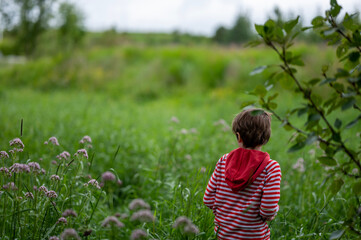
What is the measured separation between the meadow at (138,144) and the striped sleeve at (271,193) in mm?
460

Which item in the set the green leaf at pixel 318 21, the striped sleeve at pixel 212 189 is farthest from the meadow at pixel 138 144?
the green leaf at pixel 318 21

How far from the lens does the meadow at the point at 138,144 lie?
2.35 m

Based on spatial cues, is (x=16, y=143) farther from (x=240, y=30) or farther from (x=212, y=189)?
(x=240, y=30)

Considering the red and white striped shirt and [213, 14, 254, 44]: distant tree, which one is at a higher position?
[213, 14, 254, 44]: distant tree

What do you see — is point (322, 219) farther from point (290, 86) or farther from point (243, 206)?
point (290, 86)

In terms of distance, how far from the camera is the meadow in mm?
2348

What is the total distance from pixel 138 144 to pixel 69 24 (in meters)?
22.2

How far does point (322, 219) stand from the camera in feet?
10.6

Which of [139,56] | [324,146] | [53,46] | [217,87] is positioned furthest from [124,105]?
[53,46]

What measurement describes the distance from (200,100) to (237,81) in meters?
2.47

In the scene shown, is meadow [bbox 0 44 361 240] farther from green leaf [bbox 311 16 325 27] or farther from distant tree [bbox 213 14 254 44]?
distant tree [bbox 213 14 254 44]

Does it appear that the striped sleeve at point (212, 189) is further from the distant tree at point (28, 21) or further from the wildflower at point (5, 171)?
the distant tree at point (28, 21)

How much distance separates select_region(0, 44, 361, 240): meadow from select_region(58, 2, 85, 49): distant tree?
25.6 feet

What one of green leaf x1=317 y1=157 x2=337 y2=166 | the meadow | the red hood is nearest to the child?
the red hood
